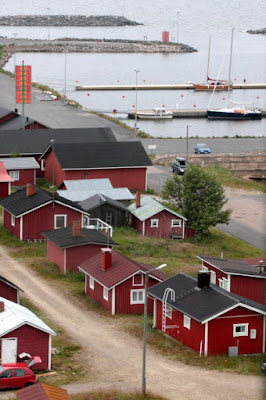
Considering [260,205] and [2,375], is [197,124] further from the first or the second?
[2,375]

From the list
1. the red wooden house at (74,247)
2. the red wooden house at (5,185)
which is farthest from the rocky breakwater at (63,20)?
the red wooden house at (74,247)

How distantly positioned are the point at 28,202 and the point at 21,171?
27.7ft

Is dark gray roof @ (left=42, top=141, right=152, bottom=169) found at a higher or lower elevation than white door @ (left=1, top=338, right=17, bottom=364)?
higher

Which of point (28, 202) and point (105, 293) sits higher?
point (28, 202)

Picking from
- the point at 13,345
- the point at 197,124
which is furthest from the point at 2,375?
the point at 197,124

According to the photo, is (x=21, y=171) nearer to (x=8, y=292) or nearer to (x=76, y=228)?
(x=76, y=228)

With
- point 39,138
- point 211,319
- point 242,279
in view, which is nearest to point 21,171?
point 39,138

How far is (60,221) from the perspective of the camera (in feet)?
111

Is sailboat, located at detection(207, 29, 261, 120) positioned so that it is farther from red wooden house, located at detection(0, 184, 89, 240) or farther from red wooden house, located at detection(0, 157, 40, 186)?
red wooden house, located at detection(0, 184, 89, 240)

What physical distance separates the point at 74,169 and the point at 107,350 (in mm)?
20270

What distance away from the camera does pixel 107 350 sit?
72.8 ft

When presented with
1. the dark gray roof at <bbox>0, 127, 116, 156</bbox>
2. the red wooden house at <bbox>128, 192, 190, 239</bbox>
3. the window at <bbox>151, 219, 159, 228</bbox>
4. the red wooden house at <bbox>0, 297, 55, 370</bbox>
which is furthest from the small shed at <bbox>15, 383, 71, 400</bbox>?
the dark gray roof at <bbox>0, 127, 116, 156</bbox>

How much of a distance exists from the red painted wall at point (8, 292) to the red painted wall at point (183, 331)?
353 centimetres

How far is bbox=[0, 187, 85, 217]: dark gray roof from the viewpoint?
33.2 m
